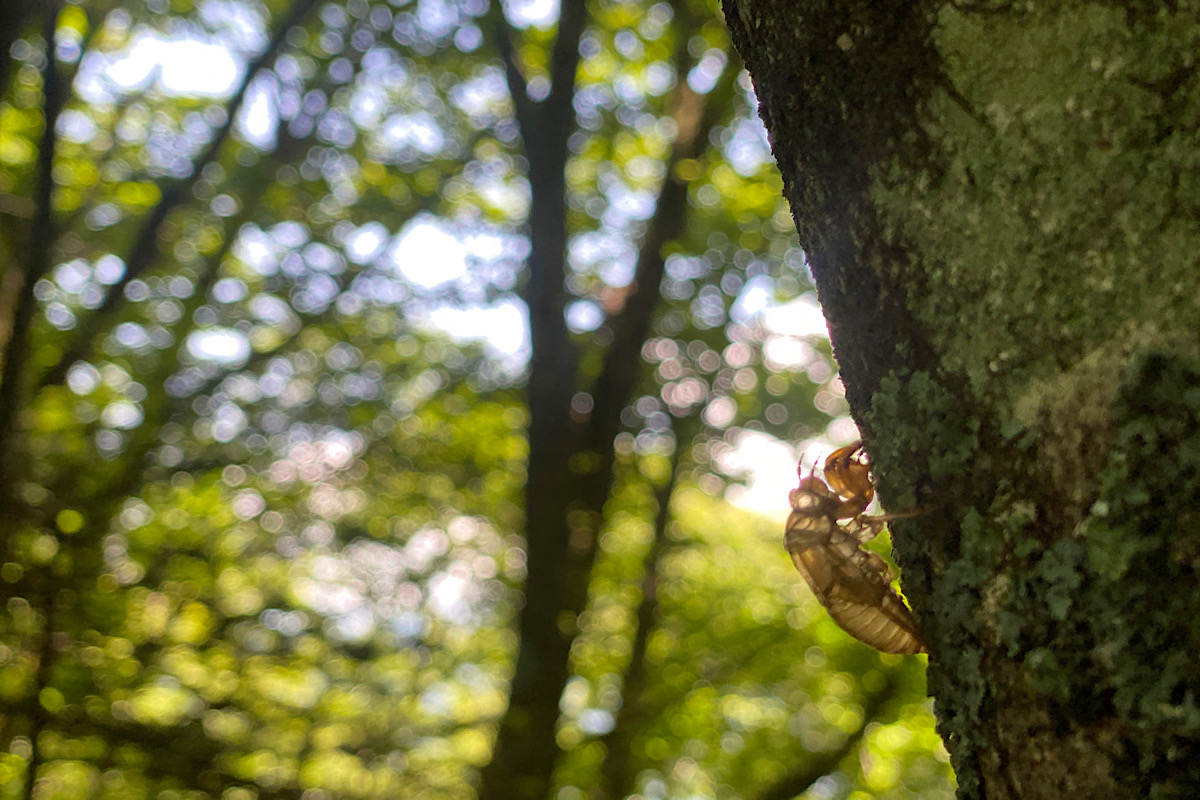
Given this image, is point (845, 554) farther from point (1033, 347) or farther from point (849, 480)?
point (1033, 347)

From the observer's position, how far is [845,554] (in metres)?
1.86

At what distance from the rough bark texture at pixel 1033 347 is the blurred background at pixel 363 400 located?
4247mm

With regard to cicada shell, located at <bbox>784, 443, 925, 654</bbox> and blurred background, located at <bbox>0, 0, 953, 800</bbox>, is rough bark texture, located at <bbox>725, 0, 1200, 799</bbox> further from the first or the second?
blurred background, located at <bbox>0, 0, 953, 800</bbox>

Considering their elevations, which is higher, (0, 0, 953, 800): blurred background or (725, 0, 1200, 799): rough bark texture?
(0, 0, 953, 800): blurred background

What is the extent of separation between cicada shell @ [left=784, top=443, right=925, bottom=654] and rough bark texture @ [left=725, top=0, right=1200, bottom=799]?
2.17 feet

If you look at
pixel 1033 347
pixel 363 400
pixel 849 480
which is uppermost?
pixel 363 400

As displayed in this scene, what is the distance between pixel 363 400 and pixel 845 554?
7.65m

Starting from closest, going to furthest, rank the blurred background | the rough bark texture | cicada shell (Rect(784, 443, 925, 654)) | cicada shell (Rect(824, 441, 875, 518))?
the rough bark texture < cicada shell (Rect(784, 443, 925, 654)) < cicada shell (Rect(824, 441, 875, 518)) < the blurred background

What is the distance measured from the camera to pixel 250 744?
260 inches

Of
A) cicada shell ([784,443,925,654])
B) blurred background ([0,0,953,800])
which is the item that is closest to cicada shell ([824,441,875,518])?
cicada shell ([784,443,925,654])

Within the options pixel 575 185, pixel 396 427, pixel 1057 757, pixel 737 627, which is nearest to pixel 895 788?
pixel 737 627

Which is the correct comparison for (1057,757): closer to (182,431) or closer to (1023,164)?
(1023,164)

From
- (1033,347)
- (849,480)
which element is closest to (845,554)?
(849,480)

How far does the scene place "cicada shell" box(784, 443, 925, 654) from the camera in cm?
162
